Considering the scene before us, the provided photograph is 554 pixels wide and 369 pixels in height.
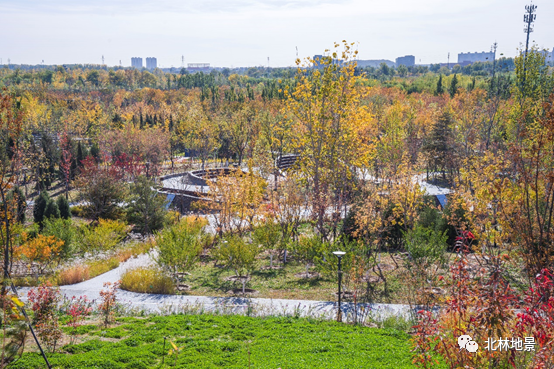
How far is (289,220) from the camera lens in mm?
16328

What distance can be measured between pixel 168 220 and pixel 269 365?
515 inches

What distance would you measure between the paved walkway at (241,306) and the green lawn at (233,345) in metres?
0.70

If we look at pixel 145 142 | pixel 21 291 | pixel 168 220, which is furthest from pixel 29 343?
pixel 145 142

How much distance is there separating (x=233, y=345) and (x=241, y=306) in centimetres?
280

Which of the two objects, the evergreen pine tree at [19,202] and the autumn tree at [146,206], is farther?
the autumn tree at [146,206]

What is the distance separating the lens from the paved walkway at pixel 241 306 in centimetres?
1001

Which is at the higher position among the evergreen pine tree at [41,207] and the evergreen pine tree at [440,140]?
the evergreen pine tree at [440,140]

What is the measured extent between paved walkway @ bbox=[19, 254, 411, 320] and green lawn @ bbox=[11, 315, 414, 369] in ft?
2.31

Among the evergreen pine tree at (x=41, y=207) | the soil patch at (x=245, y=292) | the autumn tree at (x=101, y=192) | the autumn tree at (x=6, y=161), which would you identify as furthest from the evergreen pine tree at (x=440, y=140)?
the autumn tree at (x=6, y=161)

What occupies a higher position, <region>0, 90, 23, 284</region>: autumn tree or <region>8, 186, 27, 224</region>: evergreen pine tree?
<region>0, 90, 23, 284</region>: autumn tree

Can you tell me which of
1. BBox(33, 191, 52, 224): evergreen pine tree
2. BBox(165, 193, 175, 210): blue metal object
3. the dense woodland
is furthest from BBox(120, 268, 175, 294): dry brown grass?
BBox(33, 191, 52, 224): evergreen pine tree

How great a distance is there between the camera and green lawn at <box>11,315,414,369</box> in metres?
6.86

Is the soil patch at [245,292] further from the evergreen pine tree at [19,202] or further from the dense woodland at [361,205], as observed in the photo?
the evergreen pine tree at [19,202]

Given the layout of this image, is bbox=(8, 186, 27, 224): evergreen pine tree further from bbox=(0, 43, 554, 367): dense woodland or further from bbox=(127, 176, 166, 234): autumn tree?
bbox=(127, 176, 166, 234): autumn tree
